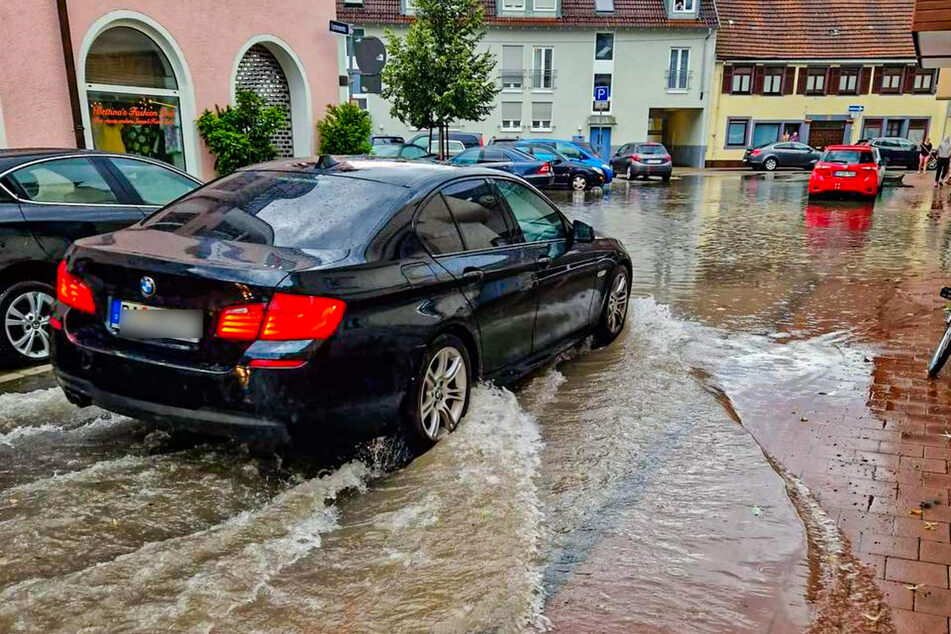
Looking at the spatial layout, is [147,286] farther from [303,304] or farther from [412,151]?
[412,151]

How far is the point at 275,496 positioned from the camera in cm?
374

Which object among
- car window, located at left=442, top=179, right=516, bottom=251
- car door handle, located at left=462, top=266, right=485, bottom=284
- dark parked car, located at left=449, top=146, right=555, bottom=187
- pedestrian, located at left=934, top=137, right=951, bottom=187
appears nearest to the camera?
car door handle, located at left=462, top=266, right=485, bottom=284

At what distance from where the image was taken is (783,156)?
39094 millimetres

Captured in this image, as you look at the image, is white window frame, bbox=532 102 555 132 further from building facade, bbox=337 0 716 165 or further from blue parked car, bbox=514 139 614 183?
blue parked car, bbox=514 139 614 183

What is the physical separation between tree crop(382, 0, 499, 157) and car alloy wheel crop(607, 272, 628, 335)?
19.4 meters

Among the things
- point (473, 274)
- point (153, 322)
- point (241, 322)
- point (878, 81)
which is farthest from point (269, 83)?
point (878, 81)

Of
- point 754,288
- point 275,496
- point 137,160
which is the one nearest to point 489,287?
point 275,496

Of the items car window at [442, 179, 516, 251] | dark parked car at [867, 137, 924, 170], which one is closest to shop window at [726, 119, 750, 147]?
dark parked car at [867, 137, 924, 170]

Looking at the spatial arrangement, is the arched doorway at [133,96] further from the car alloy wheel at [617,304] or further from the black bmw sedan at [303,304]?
the car alloy wheel at [617,304]

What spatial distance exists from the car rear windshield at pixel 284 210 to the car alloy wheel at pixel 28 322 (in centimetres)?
169

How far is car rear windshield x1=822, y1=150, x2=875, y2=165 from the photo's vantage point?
21484 mm

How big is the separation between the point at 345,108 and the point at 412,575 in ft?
39.5

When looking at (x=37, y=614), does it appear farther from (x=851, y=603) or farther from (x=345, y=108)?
(x=345, y=108)

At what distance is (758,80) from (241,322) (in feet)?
151
